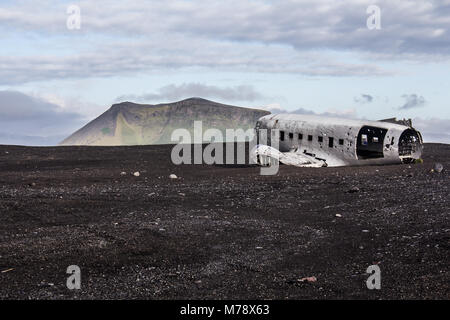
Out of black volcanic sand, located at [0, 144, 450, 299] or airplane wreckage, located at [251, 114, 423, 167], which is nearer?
black volcanic sand, located at [0, 144, 450, 299]

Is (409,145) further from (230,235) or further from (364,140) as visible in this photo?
(230,235)

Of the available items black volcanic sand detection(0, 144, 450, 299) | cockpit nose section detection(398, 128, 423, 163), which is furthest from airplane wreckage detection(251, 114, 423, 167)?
black volcanic sand detection(0, 144, 450, 299)

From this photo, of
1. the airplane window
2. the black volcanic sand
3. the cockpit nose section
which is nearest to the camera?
the black volcanic sand

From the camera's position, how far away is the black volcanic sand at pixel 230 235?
10367mm

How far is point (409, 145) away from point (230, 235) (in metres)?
16.2

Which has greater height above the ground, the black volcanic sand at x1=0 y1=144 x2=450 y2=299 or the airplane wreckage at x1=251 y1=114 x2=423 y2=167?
the airplane wreckage at x1=251 y1=114 x2=423 y2=167

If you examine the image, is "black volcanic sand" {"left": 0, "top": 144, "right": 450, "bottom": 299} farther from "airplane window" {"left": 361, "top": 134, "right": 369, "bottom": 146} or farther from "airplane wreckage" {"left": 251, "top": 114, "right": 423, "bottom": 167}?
"airplane window" {"left": 361, "top": 134, "right": 369, "bottom": 146}

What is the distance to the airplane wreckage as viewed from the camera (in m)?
26.8

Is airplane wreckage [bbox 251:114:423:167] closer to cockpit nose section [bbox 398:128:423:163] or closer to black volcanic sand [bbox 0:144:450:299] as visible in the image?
cockpit nose section [bbox 398:128:423:163]

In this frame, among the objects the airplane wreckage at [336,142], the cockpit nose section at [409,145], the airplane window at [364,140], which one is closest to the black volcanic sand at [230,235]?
the cockpit nose section at [409,145]

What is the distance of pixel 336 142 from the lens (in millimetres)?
28078

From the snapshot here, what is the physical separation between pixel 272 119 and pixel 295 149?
8.57 feet

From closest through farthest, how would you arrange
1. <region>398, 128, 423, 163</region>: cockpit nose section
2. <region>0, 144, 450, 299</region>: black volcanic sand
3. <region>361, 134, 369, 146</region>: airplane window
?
<region>0, 144, 450, 299</region>: black volcanic sand
<region>398, 128, 423, 163</region>: cockpit nose section
<region>361, 134, 369, 146</region>: airplane window

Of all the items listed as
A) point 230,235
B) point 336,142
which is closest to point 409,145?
point 336,142
